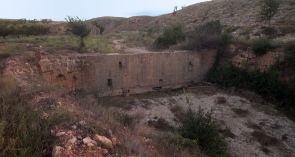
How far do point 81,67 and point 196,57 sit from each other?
283 inches

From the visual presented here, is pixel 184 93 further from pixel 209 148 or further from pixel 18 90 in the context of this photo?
pixel 18 90

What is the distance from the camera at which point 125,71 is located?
1728cm

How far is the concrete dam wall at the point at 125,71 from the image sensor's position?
15.6 metres

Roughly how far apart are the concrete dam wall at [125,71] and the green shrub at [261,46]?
2.65m

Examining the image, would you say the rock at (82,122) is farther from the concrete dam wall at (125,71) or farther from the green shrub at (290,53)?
the green shrub at (290,53)

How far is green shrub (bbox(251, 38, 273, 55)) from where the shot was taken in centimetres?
1846

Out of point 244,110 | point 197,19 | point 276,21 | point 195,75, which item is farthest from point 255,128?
point 197,19

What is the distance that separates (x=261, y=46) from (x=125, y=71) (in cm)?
755

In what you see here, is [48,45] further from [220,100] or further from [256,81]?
[256,81]

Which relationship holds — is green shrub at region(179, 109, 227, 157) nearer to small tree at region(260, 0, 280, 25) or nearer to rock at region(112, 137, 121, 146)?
rock at region(112, 137, 121, 146)

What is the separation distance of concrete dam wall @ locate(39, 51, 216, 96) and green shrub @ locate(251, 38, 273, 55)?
2.65 metres

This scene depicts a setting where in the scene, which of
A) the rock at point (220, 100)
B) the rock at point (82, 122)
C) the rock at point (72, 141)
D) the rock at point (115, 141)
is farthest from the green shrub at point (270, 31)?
the rock at point (72, 141)

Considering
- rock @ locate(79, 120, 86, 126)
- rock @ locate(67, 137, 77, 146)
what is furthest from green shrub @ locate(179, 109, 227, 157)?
rock @ locate(67, 137, 77, 146)

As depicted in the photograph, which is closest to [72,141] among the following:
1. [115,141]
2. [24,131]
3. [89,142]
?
[89,142]
